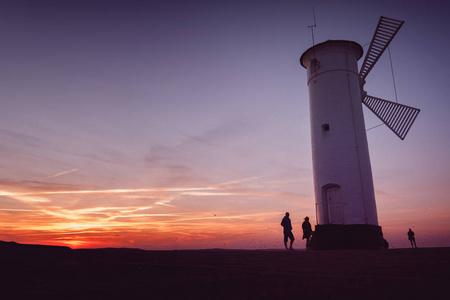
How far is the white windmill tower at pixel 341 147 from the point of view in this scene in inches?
616

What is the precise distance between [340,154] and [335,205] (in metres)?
2.83

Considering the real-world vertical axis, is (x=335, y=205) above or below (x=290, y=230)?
above

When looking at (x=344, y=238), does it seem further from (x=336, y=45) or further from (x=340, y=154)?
(x=336, y=45)

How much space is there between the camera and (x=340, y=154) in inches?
686

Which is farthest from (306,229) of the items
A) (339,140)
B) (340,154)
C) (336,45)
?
(336,45)

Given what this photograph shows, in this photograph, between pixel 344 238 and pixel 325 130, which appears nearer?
pixel 344 238

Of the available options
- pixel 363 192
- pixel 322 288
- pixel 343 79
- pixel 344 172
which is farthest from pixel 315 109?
pixel 322 288

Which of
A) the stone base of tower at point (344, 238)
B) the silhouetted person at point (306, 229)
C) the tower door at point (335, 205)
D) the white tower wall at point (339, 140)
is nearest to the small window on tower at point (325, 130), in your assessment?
the white tower wall at point (339, 140)

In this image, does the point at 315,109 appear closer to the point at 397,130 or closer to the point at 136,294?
the point at 397,130

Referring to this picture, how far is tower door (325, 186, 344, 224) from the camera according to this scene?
1722cm

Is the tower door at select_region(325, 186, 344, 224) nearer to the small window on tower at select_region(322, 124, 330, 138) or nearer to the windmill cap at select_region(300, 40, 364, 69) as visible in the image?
the small window on tower at select_region(322, 124, 330, 138)

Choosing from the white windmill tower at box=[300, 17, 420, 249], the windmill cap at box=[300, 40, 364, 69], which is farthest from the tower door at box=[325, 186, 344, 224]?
the windmill cap at box=[300, 40, 364, 69]

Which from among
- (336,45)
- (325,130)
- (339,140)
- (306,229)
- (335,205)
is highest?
(336,45)

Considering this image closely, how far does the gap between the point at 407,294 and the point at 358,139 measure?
54.0 feet
